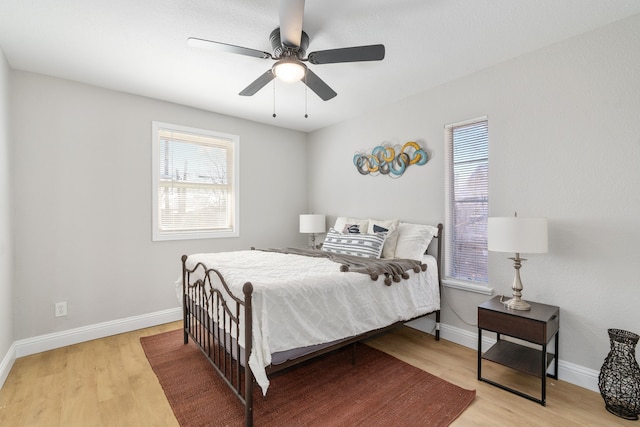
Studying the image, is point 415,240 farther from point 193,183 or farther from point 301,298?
point 193,183

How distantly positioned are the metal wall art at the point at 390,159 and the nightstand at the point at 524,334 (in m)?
1.60

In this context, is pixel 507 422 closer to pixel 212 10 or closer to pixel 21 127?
pixel 212 10

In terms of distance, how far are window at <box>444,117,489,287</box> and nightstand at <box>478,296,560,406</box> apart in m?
0.52

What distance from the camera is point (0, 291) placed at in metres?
2.31

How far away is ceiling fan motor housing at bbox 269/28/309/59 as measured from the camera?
2023mm

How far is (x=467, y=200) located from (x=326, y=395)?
2.13 m

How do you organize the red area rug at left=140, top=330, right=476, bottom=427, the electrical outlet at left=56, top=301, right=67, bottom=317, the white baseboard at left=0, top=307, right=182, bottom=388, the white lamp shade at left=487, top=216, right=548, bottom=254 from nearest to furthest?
the red area rug at left=140, top=330, right=476, bottom=427 → the white lamp shade at left=487, top=216, right=548, bottom=254 → the white baseboard at left=0, top=307, right=182, bottom=388 → the electrical outlet at left=56, top=301, right=67, bottom=317

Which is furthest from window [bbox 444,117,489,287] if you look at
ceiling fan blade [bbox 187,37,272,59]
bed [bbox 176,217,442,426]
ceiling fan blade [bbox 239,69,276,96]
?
ceiling fan blade [bbox 187,37,272,59]

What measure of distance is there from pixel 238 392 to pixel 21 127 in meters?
3.04

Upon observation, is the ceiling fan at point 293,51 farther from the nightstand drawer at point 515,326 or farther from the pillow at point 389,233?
the nightstand drawer at point 515,326

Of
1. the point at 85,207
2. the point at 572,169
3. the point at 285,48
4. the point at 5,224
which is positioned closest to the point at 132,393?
the point at 5,224

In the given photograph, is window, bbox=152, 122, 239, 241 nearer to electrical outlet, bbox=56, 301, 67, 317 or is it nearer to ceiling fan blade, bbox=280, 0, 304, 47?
electrical outlet, bbox=56, 301, 67, 317

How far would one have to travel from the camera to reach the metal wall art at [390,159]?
10.7 feet

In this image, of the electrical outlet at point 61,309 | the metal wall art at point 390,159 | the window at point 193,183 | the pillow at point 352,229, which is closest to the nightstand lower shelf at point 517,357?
the pillow at point 352,229
